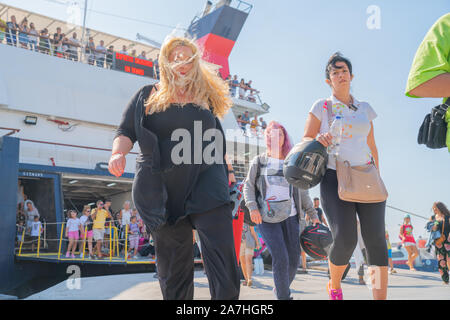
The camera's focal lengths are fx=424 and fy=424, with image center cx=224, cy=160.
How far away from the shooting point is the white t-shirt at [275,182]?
153 inches

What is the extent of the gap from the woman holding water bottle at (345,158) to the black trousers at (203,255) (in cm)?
87

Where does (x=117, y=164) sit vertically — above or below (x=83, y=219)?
above

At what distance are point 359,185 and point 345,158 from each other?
23cm

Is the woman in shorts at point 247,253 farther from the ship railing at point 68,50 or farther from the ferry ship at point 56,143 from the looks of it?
the ship railing at point 68,50

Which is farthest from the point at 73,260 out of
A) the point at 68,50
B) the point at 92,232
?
the point at 68,50

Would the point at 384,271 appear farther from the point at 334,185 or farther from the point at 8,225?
the point at 8,225

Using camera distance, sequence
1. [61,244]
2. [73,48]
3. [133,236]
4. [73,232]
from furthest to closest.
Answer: [73,48] → [133,236] → [61,244] → [73,232]

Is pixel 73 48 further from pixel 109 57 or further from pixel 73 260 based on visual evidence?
pixel 73 260

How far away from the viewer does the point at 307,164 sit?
2703 mm

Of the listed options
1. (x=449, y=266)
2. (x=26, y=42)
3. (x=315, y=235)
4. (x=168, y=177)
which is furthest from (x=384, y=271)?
(x=26, y=42)

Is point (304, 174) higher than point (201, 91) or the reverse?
the reverse

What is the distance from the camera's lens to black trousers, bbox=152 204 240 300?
85.3 inches
